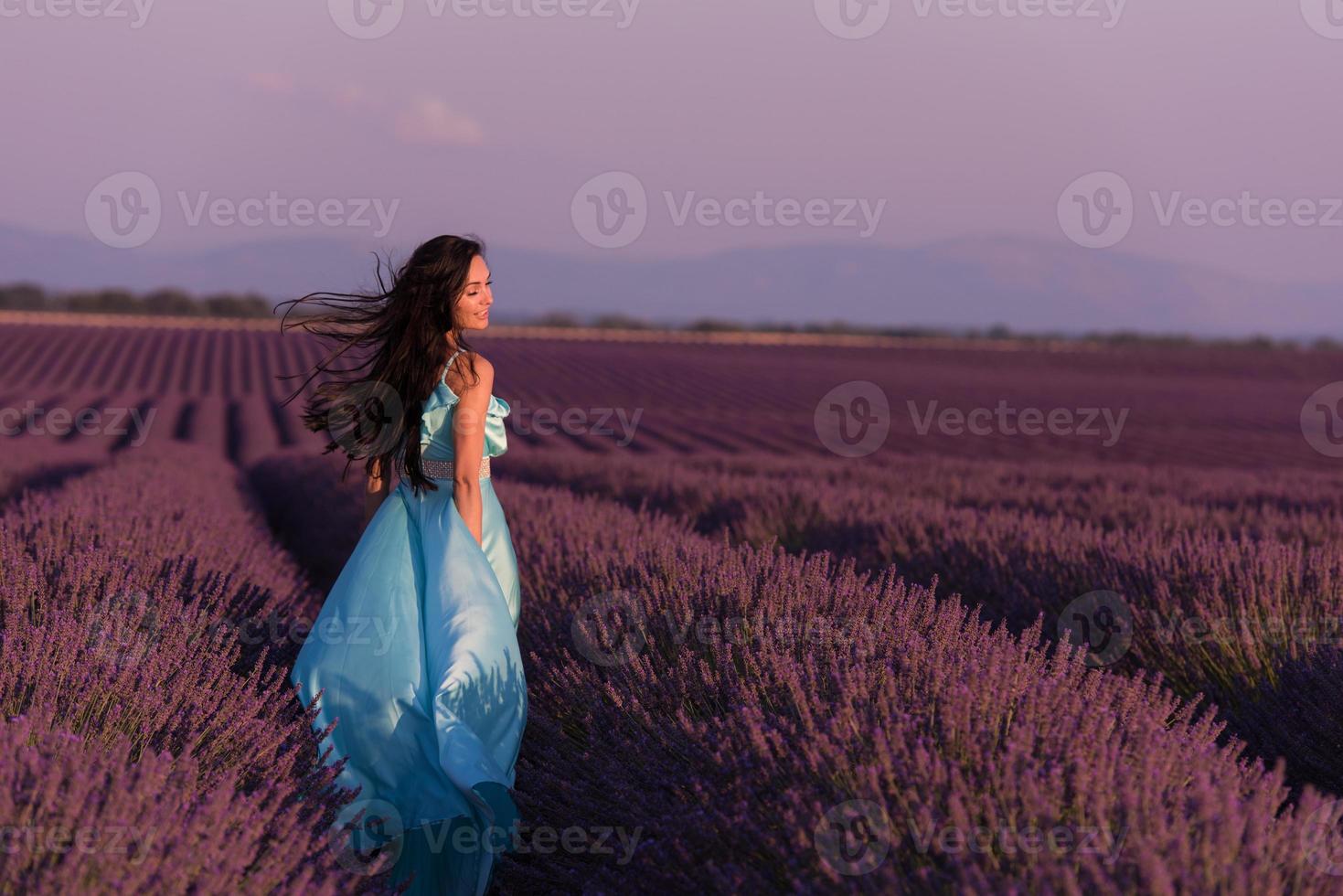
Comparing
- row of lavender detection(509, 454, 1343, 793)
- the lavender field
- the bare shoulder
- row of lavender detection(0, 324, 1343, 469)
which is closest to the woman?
the bare shoulder

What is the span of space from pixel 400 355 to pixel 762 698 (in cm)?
142

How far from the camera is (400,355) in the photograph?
326 cm

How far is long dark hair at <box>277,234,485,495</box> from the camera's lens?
3.21 metres

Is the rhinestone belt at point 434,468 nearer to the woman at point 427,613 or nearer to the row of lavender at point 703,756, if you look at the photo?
the woman at point 427,613

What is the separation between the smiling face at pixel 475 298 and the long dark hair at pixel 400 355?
0.05 ft

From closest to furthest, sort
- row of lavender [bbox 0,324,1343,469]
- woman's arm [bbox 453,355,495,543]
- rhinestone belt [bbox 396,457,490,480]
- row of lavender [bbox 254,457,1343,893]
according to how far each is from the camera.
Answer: row of lavender [bbox 254,457,1343,893]
woman's arm [bbox 453,355,495,543]
rhinestone belt [bbox 396,457,490,480]
row of lavender [bbox 0,324,1343,469]

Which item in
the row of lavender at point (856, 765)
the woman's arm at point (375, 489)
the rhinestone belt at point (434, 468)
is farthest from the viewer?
the woman's arm at point (375, 489)

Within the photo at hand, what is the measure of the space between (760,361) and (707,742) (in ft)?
126

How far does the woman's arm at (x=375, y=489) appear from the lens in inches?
136

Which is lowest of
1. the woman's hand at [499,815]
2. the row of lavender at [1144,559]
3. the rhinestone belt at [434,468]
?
the woman's hand at [499,815]

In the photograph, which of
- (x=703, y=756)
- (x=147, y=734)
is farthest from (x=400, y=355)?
(x=703, y=756)

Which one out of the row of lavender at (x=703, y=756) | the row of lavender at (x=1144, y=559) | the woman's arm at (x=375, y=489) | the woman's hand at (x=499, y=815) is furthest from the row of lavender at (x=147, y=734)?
the row of lavender at (x=1144, y=559)

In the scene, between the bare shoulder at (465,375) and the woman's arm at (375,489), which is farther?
the woman's arm at (375,489)

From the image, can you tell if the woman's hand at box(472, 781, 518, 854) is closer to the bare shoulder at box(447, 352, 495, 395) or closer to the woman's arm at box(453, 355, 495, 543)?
the woman's arm at box(453, 355, 495, 543)
